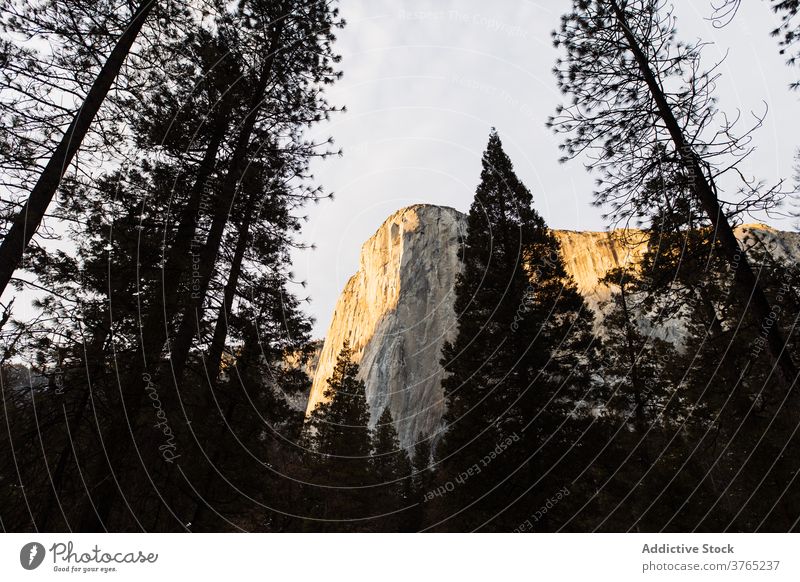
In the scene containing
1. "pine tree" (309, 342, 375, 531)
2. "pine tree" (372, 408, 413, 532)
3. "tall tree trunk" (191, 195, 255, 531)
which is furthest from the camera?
"pine tree" (372, 408, 413, 532)

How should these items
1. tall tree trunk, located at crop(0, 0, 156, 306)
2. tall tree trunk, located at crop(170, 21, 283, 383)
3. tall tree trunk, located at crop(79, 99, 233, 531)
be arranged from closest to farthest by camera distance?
tall tree trunk, located at crop(0, 0, 156, 306) → tall tree trunk, located at crop(79, 99, 233, 531) → tall tree trunk, located at crop(170, 21, 283, 383)

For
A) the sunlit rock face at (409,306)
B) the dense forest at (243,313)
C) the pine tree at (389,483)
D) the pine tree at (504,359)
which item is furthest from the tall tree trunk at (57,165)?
the sunlit rock face at (409,306)

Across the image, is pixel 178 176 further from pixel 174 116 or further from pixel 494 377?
pixel 494 377

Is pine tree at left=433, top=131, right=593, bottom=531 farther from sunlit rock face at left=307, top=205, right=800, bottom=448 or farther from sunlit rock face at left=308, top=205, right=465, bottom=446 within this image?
sunlit rock face at left=308, top=205, right=465, bottom=446

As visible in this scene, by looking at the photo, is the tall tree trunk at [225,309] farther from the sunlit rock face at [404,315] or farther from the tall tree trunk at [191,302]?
the sunlit rock face at [404,315]

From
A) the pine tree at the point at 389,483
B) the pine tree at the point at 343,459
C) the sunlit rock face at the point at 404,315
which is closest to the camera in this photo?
the pine tree at the point at 343,459

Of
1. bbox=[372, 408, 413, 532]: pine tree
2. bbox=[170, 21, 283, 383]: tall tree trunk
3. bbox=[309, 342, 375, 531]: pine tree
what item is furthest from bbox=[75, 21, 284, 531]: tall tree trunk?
bbox=[372, 408, 413, 532]: pine tree
